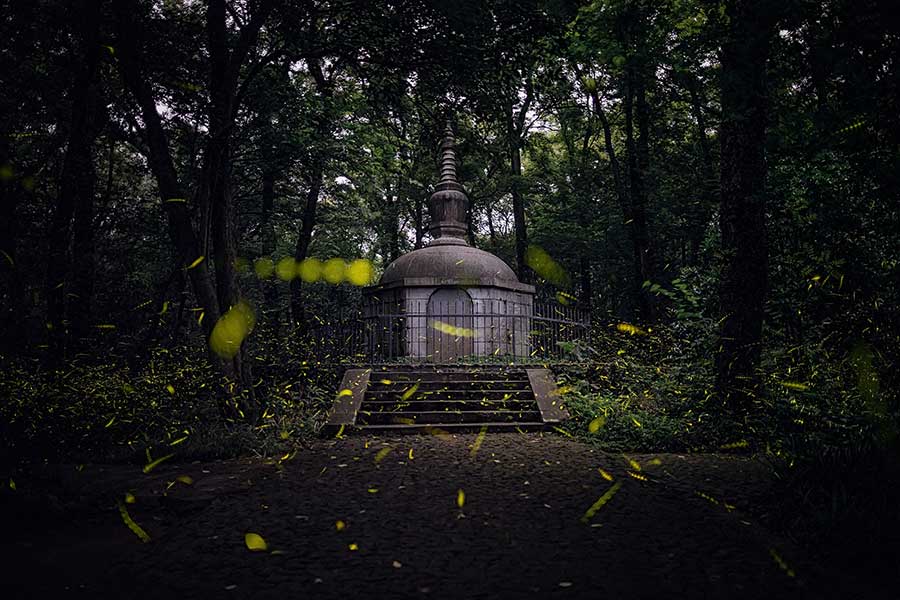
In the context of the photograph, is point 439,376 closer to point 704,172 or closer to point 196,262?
point 196,262

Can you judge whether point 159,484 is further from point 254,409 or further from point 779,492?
point 779,492

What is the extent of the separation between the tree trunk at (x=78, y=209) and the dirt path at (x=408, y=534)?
4.09 metres

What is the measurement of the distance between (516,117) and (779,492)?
74.4 ft

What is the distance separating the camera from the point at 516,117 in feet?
83.5

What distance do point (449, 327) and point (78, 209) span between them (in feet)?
28.9

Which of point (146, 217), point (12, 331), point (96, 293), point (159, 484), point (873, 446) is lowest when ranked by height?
point (159, 484)

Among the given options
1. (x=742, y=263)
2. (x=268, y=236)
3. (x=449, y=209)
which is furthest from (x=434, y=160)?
(x=268, y=236)

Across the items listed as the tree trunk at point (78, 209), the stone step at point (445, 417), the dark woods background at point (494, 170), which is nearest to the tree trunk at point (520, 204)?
the dark woods background at point (494, 170)

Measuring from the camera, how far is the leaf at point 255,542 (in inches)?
157

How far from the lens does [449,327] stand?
15781mm

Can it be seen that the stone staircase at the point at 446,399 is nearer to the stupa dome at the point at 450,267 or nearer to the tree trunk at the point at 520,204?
the stupa dome at the point at 450,267

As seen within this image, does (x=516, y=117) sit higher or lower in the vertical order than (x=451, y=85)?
higher

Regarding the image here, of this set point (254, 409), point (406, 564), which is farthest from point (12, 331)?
point (406, 564)

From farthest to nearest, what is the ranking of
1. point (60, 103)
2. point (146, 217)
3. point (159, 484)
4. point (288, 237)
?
point (288, 237), point (146, 217), point (60, 103), point (159, 484)
